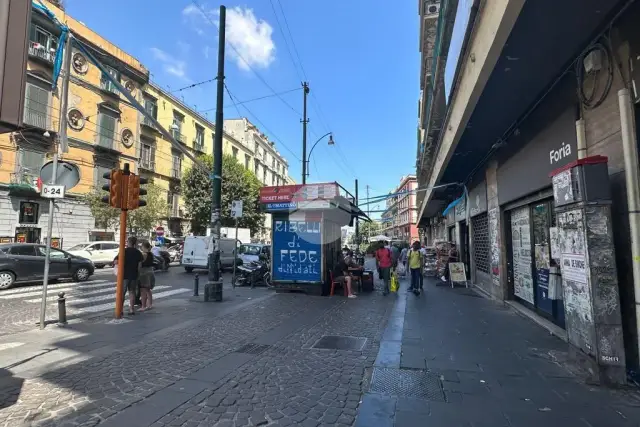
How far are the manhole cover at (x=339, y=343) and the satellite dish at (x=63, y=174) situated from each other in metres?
5.54

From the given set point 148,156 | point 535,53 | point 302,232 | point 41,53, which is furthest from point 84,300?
point 148,156

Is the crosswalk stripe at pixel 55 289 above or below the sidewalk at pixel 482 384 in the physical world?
above

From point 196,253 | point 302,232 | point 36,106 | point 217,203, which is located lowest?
point 196,253

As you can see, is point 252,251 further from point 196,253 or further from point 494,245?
point 494,245

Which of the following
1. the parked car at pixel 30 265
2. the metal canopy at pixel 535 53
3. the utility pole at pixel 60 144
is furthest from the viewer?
the parked car at pixel 30 265

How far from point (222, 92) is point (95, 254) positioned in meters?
15.6

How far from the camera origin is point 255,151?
5584 cm

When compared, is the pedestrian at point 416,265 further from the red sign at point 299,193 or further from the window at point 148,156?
the window at point 148,156

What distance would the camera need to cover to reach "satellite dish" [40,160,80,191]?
7.31 metres

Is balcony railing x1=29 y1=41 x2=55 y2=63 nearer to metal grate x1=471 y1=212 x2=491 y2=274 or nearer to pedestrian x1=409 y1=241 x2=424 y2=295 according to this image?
pedestrian x1=409 y1=241 x2=424 y2=295

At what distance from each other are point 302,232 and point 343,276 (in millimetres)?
1913

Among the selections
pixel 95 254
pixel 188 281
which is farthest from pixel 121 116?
pixel 188 281

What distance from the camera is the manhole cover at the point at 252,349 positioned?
5.73 m

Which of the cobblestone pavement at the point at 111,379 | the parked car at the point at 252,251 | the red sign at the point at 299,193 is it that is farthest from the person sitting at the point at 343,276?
the parked car at the point at 252,251
